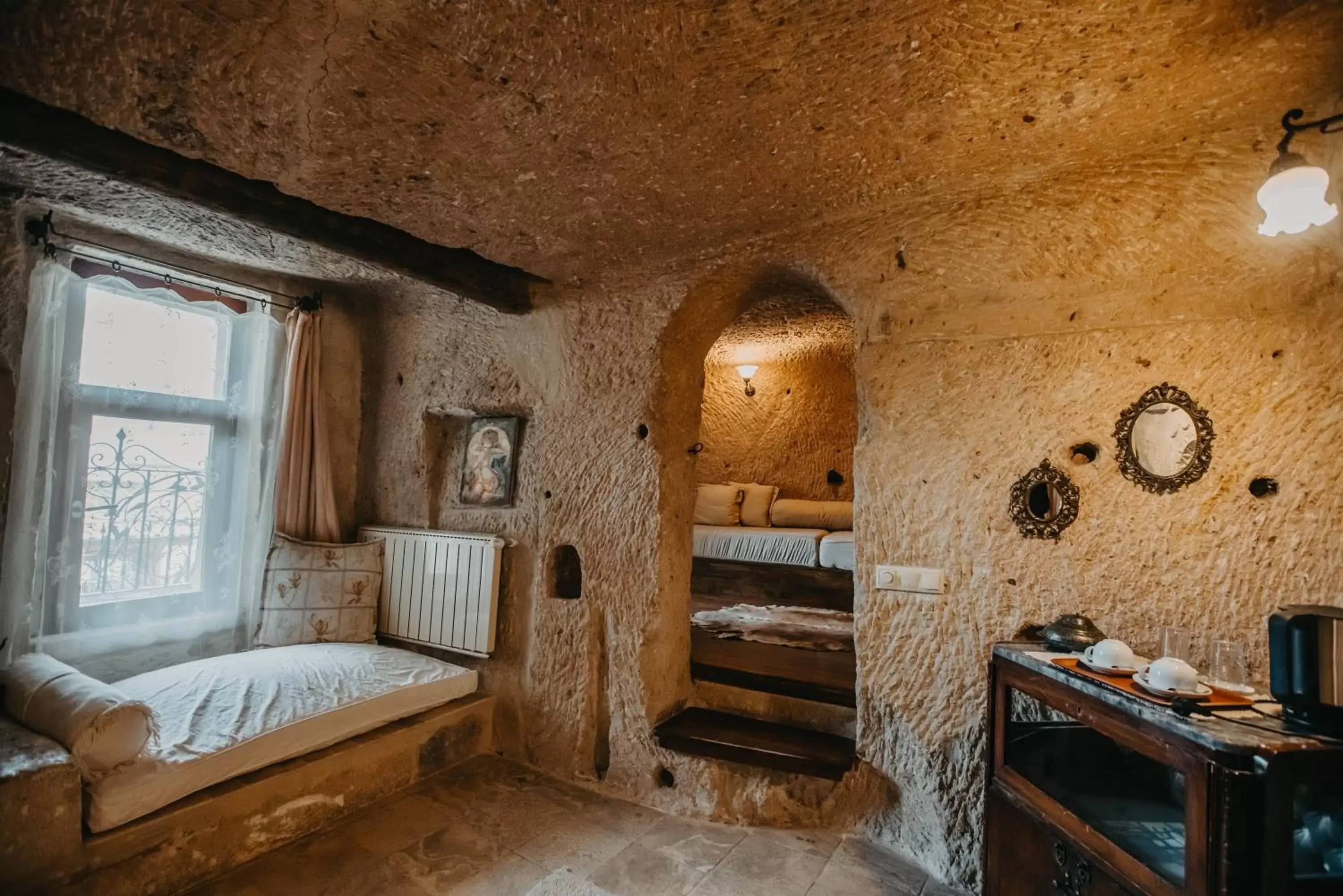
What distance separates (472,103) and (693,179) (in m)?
0.70

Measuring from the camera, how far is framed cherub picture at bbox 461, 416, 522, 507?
115 inches

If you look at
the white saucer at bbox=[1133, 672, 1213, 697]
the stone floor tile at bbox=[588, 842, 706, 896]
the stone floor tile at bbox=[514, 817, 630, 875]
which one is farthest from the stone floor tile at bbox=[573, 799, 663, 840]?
the white saucer at bbox=[1133, 672, 1213, 697]

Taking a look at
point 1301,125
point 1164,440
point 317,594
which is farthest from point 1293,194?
point 317,594

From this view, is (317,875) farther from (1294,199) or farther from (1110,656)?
(1294,199)

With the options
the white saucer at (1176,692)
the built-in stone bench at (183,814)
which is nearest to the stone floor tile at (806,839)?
the white saucer at (1176,692)

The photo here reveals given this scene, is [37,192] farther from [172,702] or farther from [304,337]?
[172,702]

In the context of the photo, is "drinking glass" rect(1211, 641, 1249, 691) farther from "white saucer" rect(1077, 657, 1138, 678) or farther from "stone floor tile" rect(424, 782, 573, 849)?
"stone floor tile" rect(424, 782, 573, 849)

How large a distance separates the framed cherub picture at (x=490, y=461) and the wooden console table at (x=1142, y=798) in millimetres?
2168

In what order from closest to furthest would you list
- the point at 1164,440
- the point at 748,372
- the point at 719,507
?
1. the point at 1164,440
2. the point at 719,507
3. the point at 748,372

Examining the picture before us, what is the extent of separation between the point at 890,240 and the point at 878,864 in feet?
6.94

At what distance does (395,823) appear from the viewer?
2205 millimetres

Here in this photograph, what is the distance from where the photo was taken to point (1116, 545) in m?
1.71

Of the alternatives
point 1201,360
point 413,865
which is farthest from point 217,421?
point 1201,360

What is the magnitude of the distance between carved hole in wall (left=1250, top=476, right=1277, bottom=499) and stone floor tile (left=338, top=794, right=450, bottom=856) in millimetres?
2765
